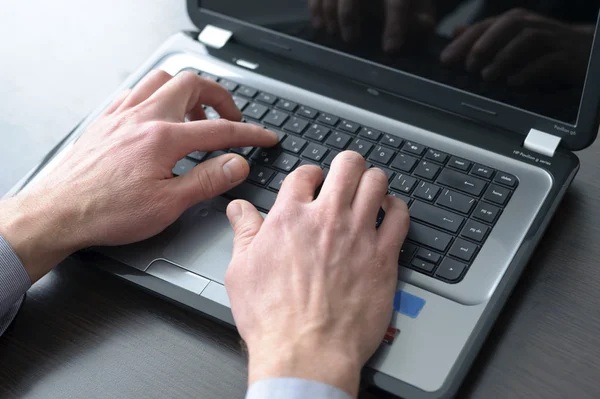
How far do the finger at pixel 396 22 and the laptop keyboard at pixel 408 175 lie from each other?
0.11m

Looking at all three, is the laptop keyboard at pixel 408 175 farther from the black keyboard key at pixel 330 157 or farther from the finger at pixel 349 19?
the finger at pixel 349 19

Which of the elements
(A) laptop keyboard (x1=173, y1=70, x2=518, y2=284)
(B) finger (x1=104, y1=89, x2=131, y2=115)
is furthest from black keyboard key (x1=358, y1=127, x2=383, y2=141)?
(B) finger (x1=104, y1=89, x2=131, y2=115)

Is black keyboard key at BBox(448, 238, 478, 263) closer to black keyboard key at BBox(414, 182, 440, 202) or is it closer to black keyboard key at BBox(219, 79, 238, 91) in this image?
black keyboard key at BBox(414, 182, 440, 202)

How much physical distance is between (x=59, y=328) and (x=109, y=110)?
0.97 feet

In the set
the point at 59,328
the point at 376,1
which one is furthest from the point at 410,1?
the point at 59,328

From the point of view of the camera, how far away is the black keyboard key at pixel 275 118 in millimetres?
934

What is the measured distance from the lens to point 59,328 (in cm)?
77

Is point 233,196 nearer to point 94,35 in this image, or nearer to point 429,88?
point 429,88

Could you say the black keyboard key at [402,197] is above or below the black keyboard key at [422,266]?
above

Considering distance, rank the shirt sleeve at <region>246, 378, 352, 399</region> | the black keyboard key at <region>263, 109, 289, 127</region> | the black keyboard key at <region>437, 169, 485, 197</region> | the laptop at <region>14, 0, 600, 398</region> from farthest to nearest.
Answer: the black keyboard key at <region>263, 109, 289, 127</region> < the black keyboard key at <region>437, 169, 485, 197</region> < the laptop at <region>14, 0, 600, 398</region> < the shirt sleeve at <region>246, 378, 352, 399</region>

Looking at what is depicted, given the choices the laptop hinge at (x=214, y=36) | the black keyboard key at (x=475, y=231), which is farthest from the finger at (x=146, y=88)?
the black keyboard key at (x=475, y=231)

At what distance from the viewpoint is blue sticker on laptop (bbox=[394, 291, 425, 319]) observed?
2.37 feet

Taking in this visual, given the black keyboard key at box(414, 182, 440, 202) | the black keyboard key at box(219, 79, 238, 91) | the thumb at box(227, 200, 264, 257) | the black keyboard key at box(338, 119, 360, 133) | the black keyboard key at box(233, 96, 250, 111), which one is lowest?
the black keyboard key at box(414, 182, 440, 202)

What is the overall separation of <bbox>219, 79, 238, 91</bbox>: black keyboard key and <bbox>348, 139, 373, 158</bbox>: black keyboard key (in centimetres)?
20
